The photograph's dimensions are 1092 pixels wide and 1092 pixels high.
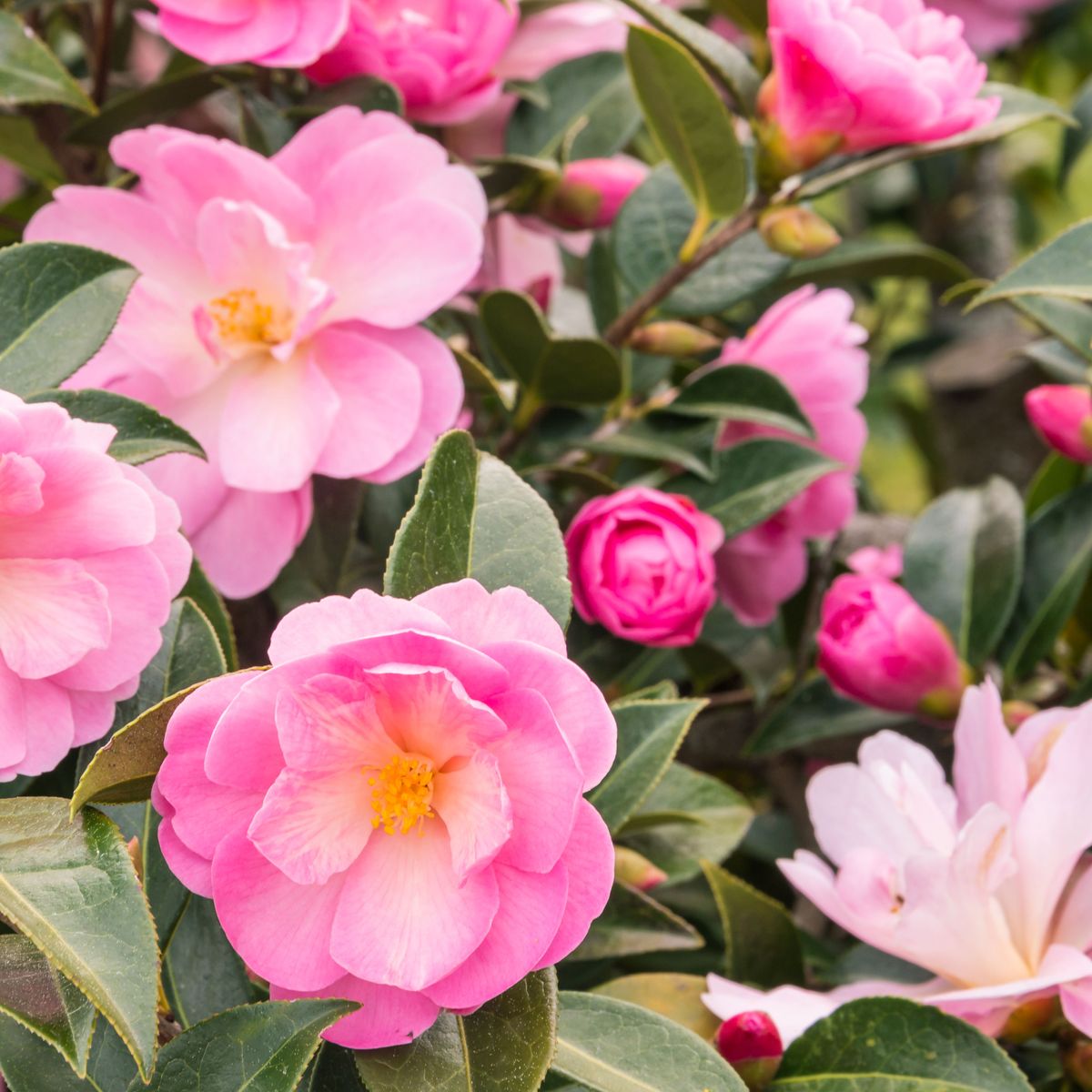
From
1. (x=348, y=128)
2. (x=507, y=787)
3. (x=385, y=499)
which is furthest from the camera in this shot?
(x=385, y=499)

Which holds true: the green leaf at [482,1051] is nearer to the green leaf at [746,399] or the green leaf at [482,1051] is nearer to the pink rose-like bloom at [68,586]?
the pink rose-like bloom at [68,586]

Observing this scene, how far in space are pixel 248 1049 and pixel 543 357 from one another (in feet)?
1.59

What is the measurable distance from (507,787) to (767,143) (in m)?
0.46

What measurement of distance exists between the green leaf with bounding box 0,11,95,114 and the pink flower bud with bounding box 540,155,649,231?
1.02 feet

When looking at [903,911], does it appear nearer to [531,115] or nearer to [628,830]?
[628,830]

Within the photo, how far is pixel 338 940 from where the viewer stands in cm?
50

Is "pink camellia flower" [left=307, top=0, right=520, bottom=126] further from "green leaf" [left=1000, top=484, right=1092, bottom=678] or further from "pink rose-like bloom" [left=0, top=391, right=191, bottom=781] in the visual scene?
"green leaf" [left=1000, top=484, right=1092, bottom=678]

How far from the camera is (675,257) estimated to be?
0.92 m

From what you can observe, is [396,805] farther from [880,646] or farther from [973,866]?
[880,646]

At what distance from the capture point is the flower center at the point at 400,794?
20.7 inches

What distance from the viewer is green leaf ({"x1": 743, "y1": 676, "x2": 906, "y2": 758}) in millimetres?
961

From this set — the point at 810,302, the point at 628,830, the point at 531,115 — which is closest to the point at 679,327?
the point at 810,302

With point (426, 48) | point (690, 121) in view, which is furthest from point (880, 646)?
point (426, 48)

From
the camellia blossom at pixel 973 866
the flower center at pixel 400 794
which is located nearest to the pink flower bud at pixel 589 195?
the camellia blossom at pixel 973 866
